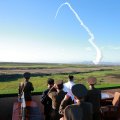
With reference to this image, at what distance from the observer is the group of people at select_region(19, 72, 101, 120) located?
495cm

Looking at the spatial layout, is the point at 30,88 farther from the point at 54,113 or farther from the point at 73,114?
the point at 73,114

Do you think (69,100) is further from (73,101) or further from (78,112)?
(78,112)

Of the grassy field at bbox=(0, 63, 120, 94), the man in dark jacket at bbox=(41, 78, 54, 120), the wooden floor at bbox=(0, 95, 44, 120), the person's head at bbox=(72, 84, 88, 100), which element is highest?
the person's head at bbox=(72, 84, 88, 100)

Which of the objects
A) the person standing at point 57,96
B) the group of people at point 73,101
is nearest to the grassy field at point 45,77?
the group of people at point 73,101

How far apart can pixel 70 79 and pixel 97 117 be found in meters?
2.44

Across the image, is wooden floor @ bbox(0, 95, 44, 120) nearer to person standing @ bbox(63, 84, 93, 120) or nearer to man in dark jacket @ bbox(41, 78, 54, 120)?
man in dark jacket @ bbox(41, 78, 54, 120)

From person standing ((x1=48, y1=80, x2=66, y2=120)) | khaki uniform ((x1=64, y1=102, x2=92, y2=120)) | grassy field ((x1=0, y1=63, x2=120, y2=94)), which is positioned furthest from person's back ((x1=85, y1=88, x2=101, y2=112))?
grassy field ((x1=0, y1=63, x2=120, y2=94))

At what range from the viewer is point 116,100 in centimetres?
967

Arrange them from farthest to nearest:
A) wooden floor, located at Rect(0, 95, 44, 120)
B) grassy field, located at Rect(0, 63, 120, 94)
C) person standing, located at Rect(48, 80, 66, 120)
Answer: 1. grassy field, located at Rect(0, 63, 120, 94)
2. wooden floor, located at Rect(0, 95, 44, 120)
3. person standing, located at Rect(48, 80, 66, 120)

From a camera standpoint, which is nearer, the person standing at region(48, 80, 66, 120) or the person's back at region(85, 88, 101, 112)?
the person standing at region(48, 80, 66, 120)

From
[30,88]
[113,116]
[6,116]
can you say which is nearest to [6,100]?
[6,116]

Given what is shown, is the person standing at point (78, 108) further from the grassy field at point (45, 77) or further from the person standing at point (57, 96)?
the grassy field at point (45, 77)

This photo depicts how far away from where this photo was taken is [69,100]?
6.25 m

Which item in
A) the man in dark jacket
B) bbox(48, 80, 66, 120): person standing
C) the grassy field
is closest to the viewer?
bbox(48, 80, 66, 120): person standing
